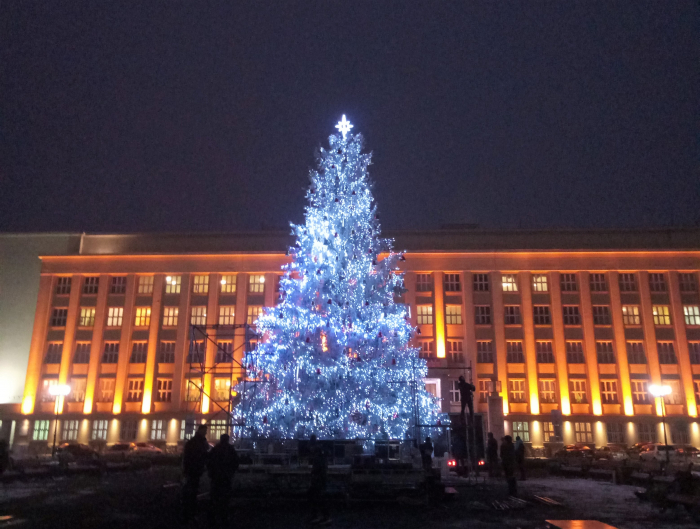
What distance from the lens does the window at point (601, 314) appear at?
48281mm

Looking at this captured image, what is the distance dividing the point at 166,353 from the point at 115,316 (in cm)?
577

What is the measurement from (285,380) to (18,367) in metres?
38.7

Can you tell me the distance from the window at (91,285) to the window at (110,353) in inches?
193

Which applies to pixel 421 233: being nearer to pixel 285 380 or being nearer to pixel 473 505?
pixel 285 380

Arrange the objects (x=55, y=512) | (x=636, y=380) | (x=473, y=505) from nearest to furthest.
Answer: (x=55, y=512) → (x=473, y=505) → (x=636, y=380)

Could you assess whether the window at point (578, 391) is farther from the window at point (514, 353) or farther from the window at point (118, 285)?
the window at point (118, 285)

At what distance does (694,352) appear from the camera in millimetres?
47375

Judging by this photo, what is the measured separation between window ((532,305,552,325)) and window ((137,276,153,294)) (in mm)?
32127

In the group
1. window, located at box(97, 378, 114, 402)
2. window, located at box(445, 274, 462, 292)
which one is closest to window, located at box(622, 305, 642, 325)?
window, located at box(445, 274, 462, 292)

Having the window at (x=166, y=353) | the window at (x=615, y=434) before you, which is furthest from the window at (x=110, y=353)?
the window at (x=615, y=434)

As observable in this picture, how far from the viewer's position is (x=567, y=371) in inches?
1848

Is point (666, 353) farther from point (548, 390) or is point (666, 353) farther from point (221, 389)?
point (221, 389)

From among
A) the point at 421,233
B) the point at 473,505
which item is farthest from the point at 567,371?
the point at 473,505

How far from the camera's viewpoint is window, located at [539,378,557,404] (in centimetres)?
4634
